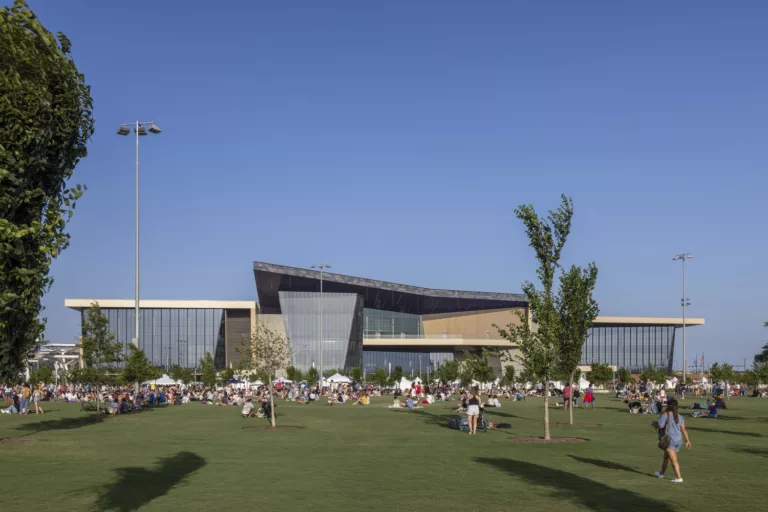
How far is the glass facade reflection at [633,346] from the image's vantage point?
5748 inches

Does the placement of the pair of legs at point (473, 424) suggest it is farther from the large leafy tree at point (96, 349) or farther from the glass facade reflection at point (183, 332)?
the glass facade reflection at point (183, 332)

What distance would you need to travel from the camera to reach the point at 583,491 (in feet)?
46.4

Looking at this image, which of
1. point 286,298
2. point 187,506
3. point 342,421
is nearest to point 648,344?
point 286,298

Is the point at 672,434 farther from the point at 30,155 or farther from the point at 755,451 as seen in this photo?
the point at 30,155

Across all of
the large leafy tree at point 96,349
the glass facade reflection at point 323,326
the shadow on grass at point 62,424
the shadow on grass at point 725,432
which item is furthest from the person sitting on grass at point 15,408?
the glass facade reflection at point 323,326

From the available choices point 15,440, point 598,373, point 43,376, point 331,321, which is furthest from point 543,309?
point 331,321

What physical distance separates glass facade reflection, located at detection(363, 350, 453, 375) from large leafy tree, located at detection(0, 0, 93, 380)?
415 feet

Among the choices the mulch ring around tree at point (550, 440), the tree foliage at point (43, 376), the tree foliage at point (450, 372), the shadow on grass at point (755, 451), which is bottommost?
the tree foliage at point (43, 376)

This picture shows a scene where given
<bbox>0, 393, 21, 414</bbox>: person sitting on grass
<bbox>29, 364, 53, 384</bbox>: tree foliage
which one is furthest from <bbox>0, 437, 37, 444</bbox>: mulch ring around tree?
<bbox>29, 364, 53, 384</bbox>: tree foliage

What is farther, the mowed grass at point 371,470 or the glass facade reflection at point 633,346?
the glass facade reflection at point 633,346

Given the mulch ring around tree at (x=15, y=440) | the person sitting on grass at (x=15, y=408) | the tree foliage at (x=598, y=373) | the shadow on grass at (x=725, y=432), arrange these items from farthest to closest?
the tree foliage at (x=598, y=373)
the person sitting on grass at (x=15, y=408)
the shadow on grass at (x=725, y=432)
the mulch ring around tree at (x=15, y=440)

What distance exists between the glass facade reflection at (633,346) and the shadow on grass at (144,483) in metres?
134

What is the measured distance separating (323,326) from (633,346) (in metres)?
61.4

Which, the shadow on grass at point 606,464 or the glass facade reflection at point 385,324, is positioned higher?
the shadow on grass at point 606,464
